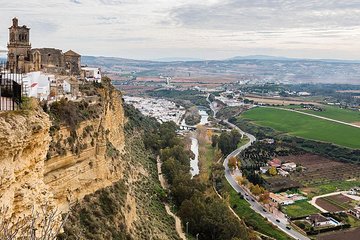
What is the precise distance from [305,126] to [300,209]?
52659 mm

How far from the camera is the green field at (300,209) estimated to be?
148 ft

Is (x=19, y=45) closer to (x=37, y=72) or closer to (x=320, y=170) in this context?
(x=37, y=72)

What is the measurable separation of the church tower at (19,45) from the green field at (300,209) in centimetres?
3112

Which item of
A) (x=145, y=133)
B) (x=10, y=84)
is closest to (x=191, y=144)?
(x=145, y=133)

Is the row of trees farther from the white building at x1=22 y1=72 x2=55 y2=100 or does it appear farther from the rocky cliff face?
the white building at x1=22 y1=72 x2=55 y2=100

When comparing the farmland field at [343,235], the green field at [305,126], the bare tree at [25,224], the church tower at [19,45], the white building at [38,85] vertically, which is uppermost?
the church tower at [19,45]

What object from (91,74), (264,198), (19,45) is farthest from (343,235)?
(19,45)

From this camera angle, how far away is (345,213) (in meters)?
45.5

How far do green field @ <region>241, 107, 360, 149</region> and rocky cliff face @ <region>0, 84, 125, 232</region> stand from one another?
60254 millimetres

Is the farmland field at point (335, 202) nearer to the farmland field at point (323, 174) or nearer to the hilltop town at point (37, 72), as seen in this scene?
the farmland field at point (323, 174)

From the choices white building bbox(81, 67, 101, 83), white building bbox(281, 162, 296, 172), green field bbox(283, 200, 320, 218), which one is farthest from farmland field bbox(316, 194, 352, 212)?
white building bbox(81, 67, 101, 83)

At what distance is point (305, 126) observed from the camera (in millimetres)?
96062

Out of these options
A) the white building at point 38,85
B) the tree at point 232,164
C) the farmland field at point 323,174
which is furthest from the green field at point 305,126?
the white building at point 38,85

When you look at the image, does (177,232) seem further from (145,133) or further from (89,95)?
(145,133)
